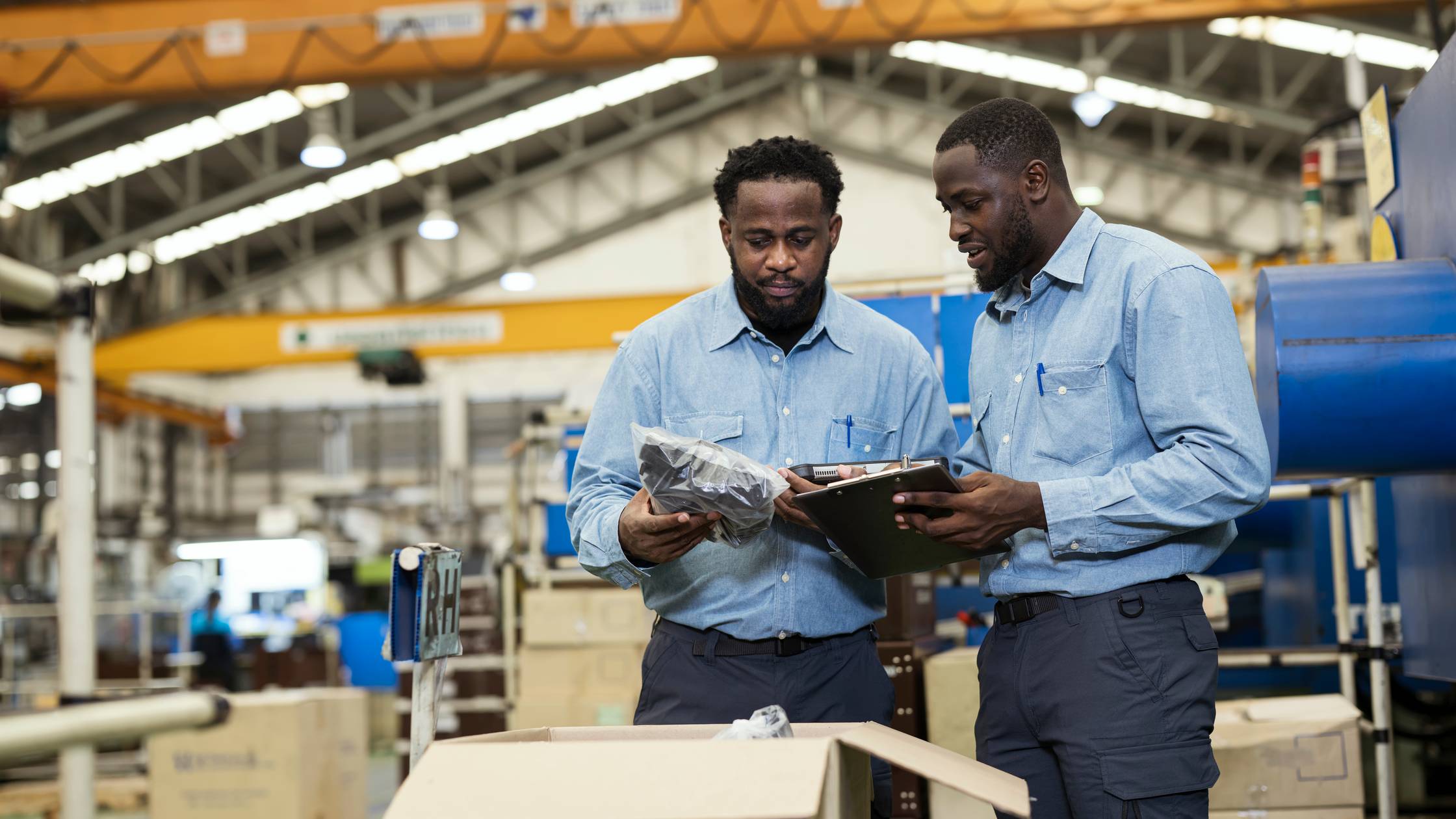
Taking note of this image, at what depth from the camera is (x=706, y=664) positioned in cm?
194

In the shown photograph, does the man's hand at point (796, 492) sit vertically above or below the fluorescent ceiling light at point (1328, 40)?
below

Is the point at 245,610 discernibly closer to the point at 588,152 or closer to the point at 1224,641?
the point at 588,152

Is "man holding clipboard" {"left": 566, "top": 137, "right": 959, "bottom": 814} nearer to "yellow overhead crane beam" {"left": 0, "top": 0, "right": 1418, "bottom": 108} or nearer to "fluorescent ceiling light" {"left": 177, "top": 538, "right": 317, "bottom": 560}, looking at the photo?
"yellow overhead crane beam" {"left": 0, "top": 0, "right": 1418, "bottom": 108}

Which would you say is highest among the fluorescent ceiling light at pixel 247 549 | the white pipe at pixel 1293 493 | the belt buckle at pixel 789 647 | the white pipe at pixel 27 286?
the white pipe at pixel 27 286

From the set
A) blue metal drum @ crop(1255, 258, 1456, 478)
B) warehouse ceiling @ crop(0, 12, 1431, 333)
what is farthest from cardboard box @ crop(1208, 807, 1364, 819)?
warehouse ceiling @ crop(0, 12, 1431, 333)

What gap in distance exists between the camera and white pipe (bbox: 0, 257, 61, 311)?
1.28 metres

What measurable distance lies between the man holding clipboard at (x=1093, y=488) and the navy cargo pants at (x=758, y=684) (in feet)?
0.67

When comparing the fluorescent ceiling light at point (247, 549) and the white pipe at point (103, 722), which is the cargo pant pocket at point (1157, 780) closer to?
the white pipe at point (103, 722)

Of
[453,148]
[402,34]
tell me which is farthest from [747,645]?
[453,148]

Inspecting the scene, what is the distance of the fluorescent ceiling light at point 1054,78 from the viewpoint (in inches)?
566

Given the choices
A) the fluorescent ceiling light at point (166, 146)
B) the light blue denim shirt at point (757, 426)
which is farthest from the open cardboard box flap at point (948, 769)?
the fluorescent ceiling light at point (166, 146)

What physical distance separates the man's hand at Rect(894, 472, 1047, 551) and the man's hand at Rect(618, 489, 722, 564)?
0.30m

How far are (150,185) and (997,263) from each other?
15840 mm

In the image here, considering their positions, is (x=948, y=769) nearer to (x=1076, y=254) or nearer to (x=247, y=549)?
(x=1076, y=254)
